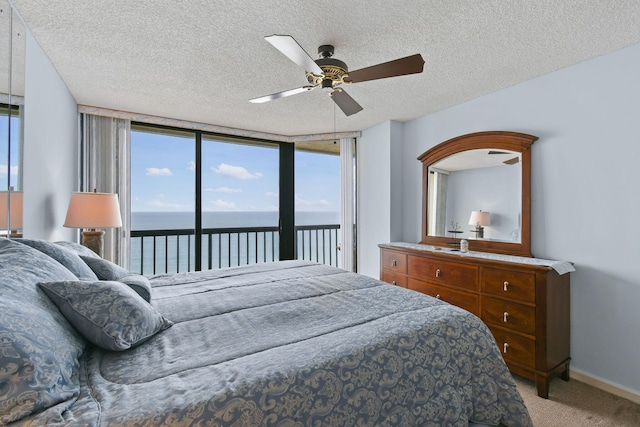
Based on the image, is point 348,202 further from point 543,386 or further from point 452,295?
point 543,386

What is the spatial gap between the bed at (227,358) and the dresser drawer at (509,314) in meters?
1.05

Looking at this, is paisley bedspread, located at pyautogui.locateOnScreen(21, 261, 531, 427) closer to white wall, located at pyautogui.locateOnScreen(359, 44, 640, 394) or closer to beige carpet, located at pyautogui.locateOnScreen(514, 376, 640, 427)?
beige carpet, located at pyautogui.locateOnScreen(514, 376, 640, 427)

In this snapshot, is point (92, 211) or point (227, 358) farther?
point (92, 211)

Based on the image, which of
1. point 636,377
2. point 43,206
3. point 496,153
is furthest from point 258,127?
point 636,377

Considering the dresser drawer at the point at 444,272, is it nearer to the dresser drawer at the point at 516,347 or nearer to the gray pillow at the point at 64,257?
the dresser drawer at the point at 516,347

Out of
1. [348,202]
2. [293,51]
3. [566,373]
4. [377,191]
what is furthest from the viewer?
[348,202]

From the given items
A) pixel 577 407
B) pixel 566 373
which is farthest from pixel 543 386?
pixel 566 373

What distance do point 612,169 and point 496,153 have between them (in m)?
0.90

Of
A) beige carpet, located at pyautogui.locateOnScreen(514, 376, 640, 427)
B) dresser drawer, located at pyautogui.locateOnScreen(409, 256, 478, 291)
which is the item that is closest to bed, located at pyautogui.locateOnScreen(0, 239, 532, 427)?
beige carpet, located at pyautogui.locateOnScreen(514, 376, 640, 427)

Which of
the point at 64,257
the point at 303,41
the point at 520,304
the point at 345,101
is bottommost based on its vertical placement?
the point at 520,304

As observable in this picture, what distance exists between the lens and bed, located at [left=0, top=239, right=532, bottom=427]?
852 millimetres

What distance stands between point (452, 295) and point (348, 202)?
2148 millimetres

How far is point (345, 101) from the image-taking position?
Result: 2369mm

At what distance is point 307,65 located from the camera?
187 cm
